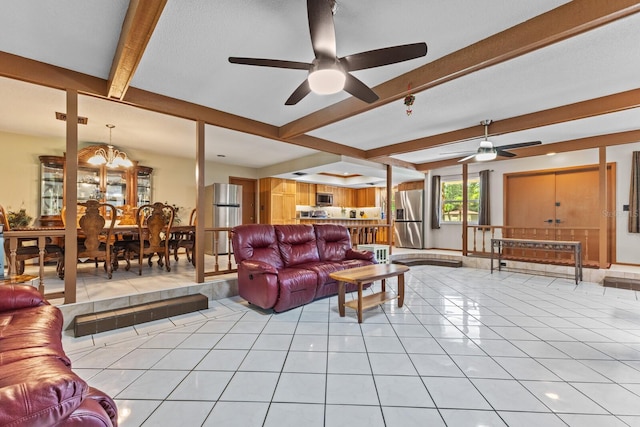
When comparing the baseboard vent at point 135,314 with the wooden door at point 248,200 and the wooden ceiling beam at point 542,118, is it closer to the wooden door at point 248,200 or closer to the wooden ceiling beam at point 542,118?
the wooden ceiling beam at point 542,118

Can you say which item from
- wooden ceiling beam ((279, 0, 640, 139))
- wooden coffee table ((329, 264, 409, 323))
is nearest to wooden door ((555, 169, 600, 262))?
wooden coffee table ((329, 264, 409, 323))

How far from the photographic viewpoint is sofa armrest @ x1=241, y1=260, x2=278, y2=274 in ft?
10.9

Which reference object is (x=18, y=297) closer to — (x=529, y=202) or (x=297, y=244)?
(x=297, y=244)

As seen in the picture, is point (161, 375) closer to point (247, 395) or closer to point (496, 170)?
point (247, 395)

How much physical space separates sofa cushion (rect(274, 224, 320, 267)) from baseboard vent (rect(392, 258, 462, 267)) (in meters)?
2.99

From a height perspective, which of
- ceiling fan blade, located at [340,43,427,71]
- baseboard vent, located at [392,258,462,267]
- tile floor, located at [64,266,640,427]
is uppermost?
ceiling fan blade, located at [340,43,427,71]

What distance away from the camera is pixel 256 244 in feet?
12.8

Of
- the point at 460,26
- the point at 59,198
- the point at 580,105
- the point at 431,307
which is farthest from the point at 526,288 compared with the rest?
the point at 59,198

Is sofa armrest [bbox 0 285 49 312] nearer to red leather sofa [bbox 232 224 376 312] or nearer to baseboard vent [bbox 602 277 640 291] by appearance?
red leather sofa [bbox 232 224 376 312]

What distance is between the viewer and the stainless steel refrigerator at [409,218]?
26.5 ft

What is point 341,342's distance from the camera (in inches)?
105

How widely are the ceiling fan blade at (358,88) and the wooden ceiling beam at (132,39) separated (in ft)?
4.57

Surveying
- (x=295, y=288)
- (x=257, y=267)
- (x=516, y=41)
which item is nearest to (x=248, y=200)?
(x=257, y=267)

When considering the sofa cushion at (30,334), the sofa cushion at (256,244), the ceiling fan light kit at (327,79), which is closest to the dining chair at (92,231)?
the sofa cushion at (256,244)
